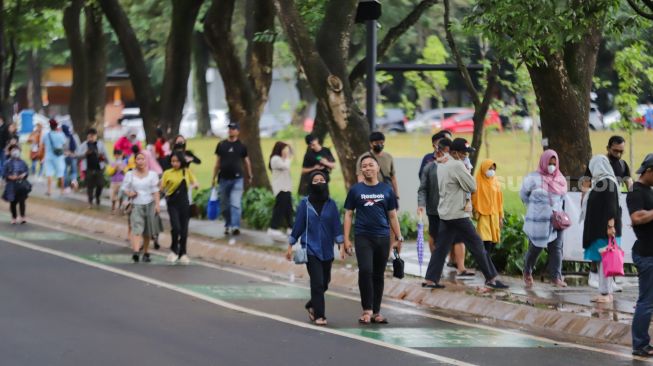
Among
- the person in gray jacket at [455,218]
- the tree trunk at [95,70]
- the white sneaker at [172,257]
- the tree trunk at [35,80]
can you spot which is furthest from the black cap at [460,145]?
the tree trunk at [35,80]

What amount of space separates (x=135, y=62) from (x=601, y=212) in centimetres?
1707

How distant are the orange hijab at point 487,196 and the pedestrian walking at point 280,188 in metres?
5.42

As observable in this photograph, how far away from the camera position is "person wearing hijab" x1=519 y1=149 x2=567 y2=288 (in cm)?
1662

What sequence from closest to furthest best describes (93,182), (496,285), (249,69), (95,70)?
(496,285)
(249,69)
(93,182)
(95,70)

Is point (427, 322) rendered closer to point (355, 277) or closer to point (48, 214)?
point (355, 277)

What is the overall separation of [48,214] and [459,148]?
1325 cm

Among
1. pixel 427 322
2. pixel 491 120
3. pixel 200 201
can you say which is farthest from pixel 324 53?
pixel 491 120

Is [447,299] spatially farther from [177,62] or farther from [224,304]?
[177,62]

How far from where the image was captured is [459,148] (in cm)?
1642

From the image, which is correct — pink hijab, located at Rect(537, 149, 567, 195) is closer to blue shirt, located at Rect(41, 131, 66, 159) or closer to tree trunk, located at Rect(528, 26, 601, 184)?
tree trunk, located at Rect(528, 26, 601, 184)

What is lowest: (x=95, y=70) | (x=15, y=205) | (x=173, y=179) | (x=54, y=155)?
(x=15, y=205)

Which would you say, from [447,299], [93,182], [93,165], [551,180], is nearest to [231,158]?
[93,165]

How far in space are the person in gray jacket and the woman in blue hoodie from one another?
7.25ft

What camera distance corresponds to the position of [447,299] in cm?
1605
